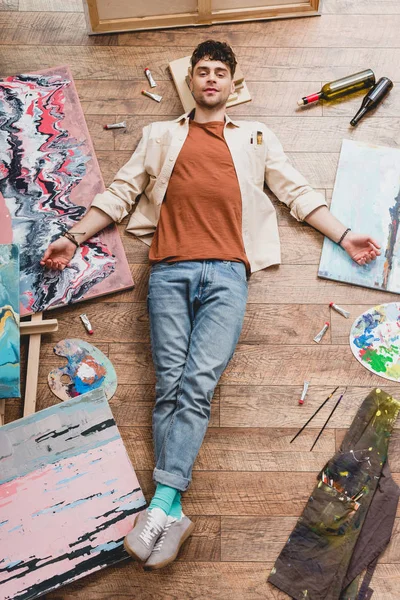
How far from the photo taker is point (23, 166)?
2.15 metres

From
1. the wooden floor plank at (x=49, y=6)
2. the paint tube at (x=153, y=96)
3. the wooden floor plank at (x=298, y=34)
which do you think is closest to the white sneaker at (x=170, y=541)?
the paint tube at (x=153, y=96)

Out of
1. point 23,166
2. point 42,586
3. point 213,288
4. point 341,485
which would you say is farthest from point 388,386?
point 23,166

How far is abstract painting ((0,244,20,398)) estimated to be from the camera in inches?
73.4

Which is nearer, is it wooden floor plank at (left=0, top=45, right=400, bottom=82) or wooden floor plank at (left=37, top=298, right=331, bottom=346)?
wooden floor plank at (left=37, top=298, right=331, bottom=346)

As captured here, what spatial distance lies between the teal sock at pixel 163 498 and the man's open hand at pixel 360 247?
878 millimetres

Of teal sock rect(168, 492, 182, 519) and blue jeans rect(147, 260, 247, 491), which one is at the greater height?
blue jeans rect(147, 260, 247, 491)

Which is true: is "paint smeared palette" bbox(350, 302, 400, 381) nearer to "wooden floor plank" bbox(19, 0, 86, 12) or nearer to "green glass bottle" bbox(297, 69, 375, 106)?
"green glass bottle" bbox(297, 69, 375, 106)

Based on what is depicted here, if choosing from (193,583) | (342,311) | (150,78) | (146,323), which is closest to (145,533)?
(193,583)

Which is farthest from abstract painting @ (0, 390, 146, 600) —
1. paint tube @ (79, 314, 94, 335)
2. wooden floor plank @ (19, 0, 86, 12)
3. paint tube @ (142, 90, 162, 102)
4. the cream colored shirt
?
wooden floor plank @ (19, 0, 86, 12)

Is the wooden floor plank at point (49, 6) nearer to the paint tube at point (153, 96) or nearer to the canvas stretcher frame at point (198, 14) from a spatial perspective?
the canvas stretcher frame at point (198, 14)

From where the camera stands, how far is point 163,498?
5.83 feet

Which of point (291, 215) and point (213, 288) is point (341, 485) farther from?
point (291, 215)

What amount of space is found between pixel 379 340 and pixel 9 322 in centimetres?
108

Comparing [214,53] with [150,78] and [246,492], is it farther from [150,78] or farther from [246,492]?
[246,492]
